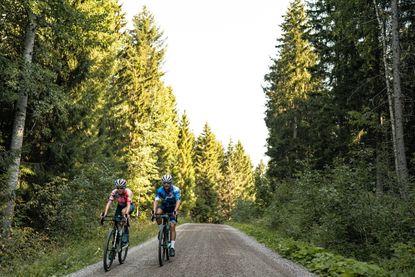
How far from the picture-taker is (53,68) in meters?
13.4

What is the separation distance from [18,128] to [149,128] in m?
16.5

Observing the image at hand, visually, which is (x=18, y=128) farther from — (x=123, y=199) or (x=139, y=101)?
(x=139, y=101)

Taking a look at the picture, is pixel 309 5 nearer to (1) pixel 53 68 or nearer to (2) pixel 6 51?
(1) pixel 53 68

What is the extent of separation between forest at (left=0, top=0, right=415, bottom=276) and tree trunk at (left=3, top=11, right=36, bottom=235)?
0.04m

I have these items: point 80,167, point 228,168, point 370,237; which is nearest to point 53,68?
point 80,167

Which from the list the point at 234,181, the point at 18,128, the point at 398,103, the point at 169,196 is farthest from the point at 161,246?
the point at 234,181

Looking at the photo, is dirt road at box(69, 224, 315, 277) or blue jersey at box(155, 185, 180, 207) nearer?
dirt road at box(69, 224, 315, 277)

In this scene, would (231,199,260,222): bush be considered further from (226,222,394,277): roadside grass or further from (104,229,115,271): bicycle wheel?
(104,229,115,271): bicycle wheel

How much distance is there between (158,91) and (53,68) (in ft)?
55.5

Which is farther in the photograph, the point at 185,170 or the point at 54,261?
the point at 185,170

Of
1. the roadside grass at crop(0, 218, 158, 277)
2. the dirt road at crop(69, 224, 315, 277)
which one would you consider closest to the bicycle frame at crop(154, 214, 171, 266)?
the dirt road at crop(69, 224, 315, 277)

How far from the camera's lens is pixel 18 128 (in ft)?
36.9

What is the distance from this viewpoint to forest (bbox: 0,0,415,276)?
410 inches

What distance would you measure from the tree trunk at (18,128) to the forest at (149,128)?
1.7 inches
